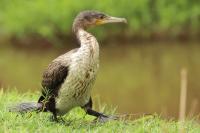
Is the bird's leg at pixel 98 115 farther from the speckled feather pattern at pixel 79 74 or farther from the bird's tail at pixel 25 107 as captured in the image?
the bird's tail at pixel 25 107

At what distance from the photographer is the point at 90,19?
26.4 feet

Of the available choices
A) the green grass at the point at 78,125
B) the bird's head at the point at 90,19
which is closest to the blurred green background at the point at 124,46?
the green grass at the point at 78,125

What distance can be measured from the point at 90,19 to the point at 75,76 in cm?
87

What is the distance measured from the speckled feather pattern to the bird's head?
0.28 meters

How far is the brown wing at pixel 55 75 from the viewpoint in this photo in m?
7.54

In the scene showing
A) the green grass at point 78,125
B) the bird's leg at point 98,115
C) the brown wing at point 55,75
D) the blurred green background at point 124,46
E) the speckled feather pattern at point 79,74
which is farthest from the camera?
the blurred green background at point 124,46

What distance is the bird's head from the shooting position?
26.1 feet

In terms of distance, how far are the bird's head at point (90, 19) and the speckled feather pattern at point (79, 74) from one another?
0.93ft

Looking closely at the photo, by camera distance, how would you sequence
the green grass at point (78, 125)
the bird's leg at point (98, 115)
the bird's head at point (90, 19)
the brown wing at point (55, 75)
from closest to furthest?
the green grass at point (78, 125), the brown wing at point (55, 75), the bird's leg at point (98, 115), the bird's head at point (90, 19)

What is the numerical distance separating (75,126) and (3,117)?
2.44ft

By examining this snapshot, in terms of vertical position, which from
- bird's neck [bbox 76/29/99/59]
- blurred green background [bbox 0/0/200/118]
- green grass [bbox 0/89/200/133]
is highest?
blurred green background [bbox 0/0/200/118]

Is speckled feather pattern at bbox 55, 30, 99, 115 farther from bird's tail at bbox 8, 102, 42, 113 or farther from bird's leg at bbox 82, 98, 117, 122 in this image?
bird's tail at bbox 8, 102, 42, 113

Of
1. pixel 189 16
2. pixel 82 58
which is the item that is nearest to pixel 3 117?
pixel 82 58

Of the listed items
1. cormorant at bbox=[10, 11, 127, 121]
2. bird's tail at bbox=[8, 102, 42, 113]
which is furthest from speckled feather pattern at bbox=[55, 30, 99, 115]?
bird's tail at bbox=[8, 102, 42, 113]
